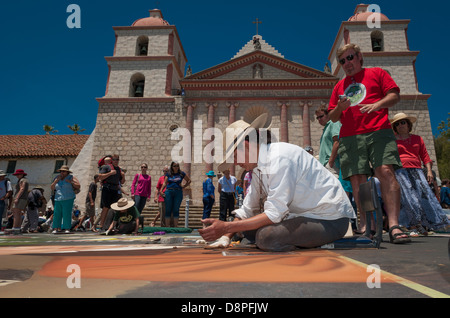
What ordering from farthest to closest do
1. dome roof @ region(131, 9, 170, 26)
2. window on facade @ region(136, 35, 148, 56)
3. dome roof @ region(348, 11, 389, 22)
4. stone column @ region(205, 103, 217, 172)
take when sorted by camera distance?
1. dome roof @ region(131, 9, 170, 26)
2. window on facade @ region(136, 35, 148, 56)
3. dome roof @ region(348, 11, 389, 22)
4. stone column @ region(205, 103, 217, 172)

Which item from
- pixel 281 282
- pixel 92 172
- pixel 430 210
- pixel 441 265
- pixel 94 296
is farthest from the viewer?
pixel 92 172

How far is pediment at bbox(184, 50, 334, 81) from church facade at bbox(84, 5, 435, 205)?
0.07 meters

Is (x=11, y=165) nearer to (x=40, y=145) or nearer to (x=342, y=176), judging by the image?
(x=40, y=145)

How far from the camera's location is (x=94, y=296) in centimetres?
89

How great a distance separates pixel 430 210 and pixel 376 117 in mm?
Answer: 2291

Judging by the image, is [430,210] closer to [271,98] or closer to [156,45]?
[271,98]

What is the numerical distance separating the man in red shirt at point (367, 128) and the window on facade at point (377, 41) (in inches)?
792

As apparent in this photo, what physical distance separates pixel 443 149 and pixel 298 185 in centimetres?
3567

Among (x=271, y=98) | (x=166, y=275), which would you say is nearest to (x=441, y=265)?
(x=166, y=275)

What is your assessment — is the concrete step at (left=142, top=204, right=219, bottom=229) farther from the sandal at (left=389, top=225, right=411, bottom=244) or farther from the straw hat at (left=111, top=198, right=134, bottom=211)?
the sandal at (left=389, top=225, right=411, bottom=244)

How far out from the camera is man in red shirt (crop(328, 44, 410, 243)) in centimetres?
303

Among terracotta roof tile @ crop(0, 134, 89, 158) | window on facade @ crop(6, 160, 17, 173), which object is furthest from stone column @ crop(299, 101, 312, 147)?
window on facade @ crop(6, 160, 17, 173)

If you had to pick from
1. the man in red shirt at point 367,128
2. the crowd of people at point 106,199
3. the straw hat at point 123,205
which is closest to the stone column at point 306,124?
the crowd of people at point 106,199

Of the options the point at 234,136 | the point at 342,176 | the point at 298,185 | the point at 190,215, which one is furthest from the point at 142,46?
the point at 298,185
